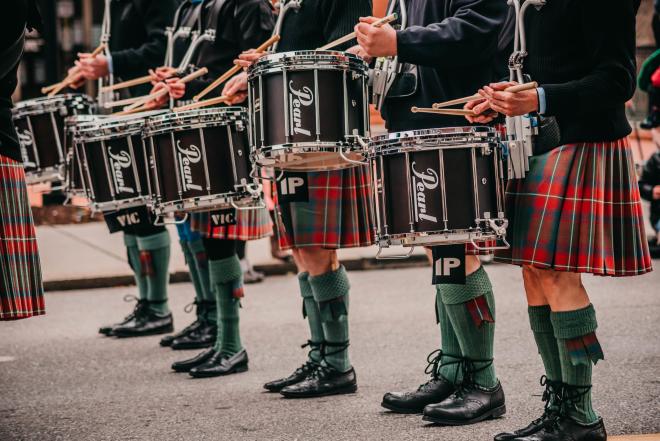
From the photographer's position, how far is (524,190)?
3.91 metres

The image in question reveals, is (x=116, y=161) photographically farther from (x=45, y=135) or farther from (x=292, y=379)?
(x=292, y=379)

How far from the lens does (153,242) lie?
22.4 ft

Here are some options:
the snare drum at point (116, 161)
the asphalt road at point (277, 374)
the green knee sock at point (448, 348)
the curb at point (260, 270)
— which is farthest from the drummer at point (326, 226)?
the curb at point (260, 270)

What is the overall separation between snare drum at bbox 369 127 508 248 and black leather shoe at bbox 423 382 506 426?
82cm

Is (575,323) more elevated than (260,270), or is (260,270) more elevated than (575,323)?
(575,323)

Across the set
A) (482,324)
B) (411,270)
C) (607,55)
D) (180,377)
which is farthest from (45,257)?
(607,55)

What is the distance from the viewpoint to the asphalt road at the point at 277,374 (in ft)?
14.8

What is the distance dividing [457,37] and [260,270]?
18.0 ft

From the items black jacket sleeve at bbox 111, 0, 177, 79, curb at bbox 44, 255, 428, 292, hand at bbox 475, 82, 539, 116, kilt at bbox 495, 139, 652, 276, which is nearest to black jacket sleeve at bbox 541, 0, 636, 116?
hand at bbox 475, 82, 539, 116

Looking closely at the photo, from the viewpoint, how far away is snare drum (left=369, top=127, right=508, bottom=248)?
3.83 m

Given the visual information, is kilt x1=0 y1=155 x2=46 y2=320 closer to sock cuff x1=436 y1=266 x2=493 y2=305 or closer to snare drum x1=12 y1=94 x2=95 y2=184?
sock cuff x1=436 y1=266 x2=493 y2=305

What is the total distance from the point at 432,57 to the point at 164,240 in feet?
10.1

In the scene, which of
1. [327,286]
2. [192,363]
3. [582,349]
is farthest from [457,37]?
[192,363]

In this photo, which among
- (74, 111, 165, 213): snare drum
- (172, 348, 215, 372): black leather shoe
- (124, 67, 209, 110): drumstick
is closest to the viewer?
(74, 111, 165, 213): snare drum
